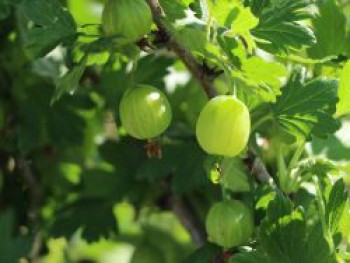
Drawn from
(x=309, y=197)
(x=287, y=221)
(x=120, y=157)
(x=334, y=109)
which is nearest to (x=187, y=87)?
(x=120, y=157)

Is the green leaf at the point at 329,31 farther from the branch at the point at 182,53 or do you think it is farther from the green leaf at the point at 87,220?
the green leaf at the point at 87,220

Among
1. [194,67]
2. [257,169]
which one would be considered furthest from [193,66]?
[257,169]

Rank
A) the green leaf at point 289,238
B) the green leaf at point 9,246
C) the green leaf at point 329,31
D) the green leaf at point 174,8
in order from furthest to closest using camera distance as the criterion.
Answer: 1. the green leaf at point 329,31
2. the green leaf at point 289,238
3. the green leaf at point 174,8
4. the green leaf at point 9,246

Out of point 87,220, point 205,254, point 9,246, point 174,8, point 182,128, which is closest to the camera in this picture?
point 9,246

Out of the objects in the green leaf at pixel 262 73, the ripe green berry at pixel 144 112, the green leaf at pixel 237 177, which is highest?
the green leaf at pixel 262 73

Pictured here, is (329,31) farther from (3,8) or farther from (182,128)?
(3,8)

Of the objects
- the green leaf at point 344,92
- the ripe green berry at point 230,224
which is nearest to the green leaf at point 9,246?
the ripe green berry at point 230,224
